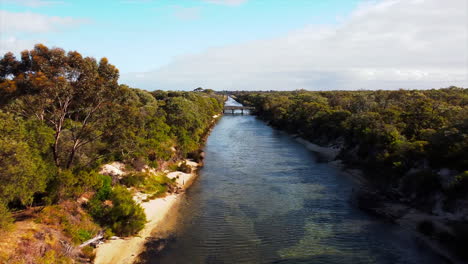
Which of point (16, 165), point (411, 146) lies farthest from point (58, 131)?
point (411, 146)

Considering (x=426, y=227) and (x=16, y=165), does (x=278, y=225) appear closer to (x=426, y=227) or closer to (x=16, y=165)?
(x=426, y=227)

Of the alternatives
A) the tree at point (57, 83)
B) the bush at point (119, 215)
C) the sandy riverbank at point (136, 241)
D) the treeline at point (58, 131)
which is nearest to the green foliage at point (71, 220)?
the treeline at point (58, 131)

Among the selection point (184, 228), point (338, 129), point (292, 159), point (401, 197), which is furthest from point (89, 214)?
point (338, 129)

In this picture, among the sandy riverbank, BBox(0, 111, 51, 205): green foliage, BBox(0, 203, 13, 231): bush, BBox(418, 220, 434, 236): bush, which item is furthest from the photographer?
BBox(418, 220, 434, 236): bush

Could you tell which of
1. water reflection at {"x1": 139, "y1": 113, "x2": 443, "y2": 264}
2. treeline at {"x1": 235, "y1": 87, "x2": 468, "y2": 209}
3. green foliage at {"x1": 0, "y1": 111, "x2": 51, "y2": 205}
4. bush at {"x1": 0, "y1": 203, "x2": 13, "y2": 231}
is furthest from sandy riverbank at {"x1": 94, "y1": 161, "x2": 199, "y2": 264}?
treeline at {"x1": 235, "y1": 87, "x2": 468, "y2": 209}

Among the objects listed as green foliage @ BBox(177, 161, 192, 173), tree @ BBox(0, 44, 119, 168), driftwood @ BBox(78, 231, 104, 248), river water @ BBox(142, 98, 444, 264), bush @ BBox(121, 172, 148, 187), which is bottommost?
river water @ BBox(142, 98, 444, 264)

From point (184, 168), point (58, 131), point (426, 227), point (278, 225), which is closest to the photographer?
point (58, 131)

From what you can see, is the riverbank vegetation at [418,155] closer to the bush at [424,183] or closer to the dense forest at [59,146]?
the bush at [424,183]

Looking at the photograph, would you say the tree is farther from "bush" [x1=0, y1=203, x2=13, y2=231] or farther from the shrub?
the shrub
